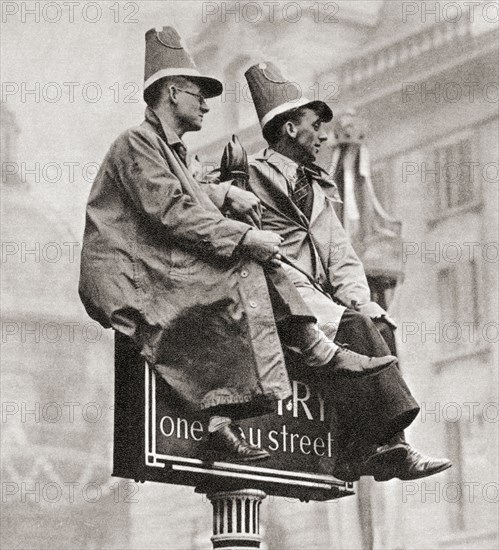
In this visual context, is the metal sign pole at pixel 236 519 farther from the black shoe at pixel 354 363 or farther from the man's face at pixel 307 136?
the man's face at pixel 307 136

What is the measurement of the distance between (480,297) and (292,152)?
21.7 feet

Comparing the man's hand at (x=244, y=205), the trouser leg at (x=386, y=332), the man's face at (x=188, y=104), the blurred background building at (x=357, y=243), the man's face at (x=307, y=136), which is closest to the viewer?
the man's hand at (x=244, y=205)

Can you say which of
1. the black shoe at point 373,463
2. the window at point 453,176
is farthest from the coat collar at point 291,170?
the window at point 453,176

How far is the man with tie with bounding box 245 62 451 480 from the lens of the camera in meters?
8.02

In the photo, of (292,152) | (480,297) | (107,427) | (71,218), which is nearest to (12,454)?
A: (107,427)

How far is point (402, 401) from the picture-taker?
756 centimetres

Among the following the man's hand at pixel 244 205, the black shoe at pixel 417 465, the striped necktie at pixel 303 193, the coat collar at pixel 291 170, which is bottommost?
the black shoe at pixel 417 465

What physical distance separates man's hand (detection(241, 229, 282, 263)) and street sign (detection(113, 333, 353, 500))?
0.62 metres

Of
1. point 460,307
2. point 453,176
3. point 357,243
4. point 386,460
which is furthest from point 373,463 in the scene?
point 453,176

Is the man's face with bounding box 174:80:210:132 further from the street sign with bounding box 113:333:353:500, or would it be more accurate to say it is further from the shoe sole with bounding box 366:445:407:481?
the shoe sole with bounding box 366:445:407:481

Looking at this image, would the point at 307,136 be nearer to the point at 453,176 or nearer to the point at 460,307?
the point at 460,307

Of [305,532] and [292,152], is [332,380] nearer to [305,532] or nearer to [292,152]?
[292,152]

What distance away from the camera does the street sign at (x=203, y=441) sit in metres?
7.21

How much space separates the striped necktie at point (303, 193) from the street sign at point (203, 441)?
86 cm
